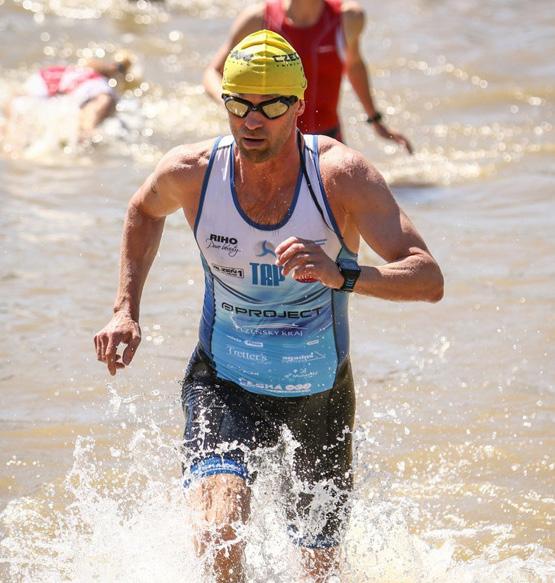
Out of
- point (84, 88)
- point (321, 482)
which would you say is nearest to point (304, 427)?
point (321, 482)

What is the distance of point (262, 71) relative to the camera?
3902mm

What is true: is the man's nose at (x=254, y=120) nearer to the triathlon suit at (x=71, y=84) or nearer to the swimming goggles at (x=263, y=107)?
the swimming goggles at (x=263, y=107)

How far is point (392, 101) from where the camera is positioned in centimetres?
1336

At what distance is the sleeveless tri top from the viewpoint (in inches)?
157

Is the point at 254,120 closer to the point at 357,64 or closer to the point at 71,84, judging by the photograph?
the point at 357,64

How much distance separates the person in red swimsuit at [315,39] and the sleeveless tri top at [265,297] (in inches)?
126

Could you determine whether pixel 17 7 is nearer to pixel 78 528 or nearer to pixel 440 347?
pixel 440 347

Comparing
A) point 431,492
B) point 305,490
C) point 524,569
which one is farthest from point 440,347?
point 305,490

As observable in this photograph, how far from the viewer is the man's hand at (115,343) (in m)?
4.07

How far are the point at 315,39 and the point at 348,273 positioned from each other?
4195mm

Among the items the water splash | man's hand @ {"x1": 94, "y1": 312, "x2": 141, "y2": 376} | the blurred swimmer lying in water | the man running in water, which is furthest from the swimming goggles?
the blurred swimmer lying in water

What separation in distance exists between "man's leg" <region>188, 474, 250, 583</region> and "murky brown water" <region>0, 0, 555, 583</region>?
0.75 ft

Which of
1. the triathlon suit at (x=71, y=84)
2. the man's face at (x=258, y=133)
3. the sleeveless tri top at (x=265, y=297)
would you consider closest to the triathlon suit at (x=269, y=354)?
the sleeveless tri top at (x=265, y=297)

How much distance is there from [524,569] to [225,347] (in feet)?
4.92
